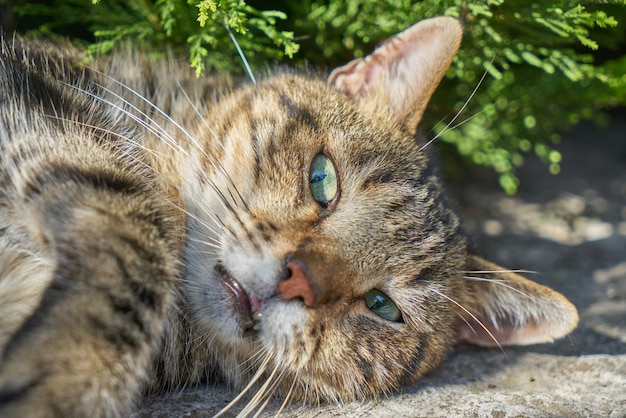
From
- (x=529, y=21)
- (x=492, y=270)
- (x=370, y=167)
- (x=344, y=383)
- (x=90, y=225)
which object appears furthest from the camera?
(x=529, y=21)

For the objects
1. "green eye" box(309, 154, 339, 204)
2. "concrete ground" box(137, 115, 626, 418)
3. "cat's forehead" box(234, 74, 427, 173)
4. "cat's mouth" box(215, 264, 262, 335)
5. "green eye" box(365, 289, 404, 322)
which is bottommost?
"concrete ground" box(137, 115, 626, 418)

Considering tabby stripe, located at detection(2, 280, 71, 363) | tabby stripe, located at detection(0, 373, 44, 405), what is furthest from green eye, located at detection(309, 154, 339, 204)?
tabby stripe, located at detection(0, 373, 44, 405)

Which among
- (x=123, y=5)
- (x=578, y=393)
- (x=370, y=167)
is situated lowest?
(x=578, y=393)

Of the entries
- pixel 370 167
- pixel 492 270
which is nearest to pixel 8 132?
pixel 370 167

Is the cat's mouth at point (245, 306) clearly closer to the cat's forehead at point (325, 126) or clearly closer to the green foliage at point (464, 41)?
the cat's forehead at point (325, 126)

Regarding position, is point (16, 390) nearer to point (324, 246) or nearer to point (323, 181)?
point (324, 246)

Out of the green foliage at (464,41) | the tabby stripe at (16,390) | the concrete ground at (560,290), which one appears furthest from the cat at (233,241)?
the green foliage at (464,41)

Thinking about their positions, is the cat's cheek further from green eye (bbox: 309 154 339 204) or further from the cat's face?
green eye (bbox: 309 154 339 204)

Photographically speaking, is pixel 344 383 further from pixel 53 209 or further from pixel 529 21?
pixel 529 21
